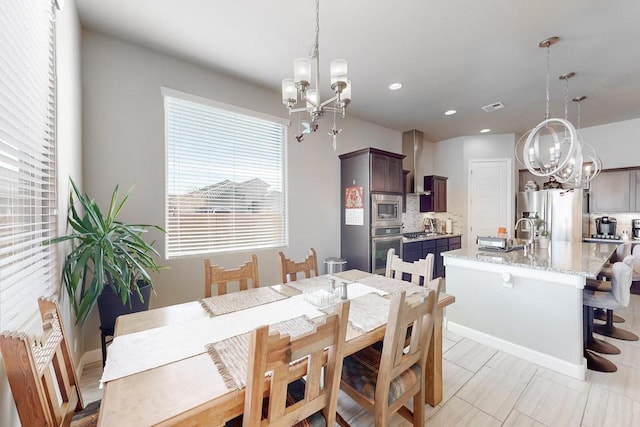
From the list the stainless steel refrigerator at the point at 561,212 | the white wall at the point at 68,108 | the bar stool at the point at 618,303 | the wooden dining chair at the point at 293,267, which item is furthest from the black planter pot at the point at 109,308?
the stainless steel refrigerator at the point at 561,212

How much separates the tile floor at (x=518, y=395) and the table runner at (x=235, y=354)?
0.93 meters

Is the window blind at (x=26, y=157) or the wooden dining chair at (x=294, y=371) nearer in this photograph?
the wooden dining chair at (x=294, y=371)

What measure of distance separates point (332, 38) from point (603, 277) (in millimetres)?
3951

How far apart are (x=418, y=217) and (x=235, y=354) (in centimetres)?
537

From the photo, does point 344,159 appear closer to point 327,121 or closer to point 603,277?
point 327,121

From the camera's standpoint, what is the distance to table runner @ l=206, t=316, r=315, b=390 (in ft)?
3.20

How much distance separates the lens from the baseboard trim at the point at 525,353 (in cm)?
219

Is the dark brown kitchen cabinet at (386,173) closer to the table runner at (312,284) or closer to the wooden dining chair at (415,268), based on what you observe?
the wooden dining chair at (415,268)

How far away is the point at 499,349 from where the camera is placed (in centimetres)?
262

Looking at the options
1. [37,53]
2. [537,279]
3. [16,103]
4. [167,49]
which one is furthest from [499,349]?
[167,49]

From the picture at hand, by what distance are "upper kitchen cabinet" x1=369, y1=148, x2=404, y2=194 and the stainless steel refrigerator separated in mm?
2504

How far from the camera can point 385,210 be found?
4.13m

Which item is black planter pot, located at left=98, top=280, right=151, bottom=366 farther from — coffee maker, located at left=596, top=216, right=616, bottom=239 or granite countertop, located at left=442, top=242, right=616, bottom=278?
coffee maker, located at left=596, top=216, right=616, bottom=239

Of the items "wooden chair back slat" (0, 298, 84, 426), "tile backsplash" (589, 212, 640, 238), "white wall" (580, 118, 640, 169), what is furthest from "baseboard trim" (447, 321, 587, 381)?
"white wall" (580, 118, 640, 169)
